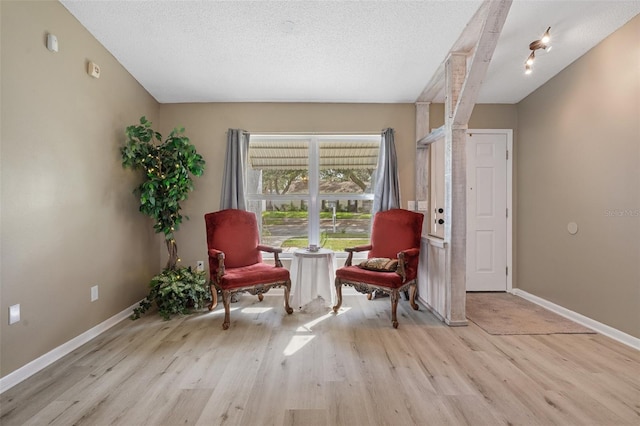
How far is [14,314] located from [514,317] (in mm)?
4081

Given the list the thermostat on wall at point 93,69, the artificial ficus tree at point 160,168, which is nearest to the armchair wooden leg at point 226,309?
the artificial ficus tree at point 160,168

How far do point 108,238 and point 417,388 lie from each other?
2904 mm

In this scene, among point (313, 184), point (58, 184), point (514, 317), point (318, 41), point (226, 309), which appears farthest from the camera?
point (313, 184)

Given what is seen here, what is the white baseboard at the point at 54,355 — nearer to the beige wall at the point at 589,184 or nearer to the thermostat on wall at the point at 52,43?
the thermostat on wall at the point at 52,43

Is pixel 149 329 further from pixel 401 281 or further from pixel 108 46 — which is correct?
pixel 108 46

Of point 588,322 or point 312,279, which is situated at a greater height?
point 312,279

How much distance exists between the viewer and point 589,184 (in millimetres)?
2883

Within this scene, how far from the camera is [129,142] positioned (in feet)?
9.95

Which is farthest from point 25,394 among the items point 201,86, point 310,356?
point 201,86

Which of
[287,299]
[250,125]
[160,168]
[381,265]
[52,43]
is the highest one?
[52,43]

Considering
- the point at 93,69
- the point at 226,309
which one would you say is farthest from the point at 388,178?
the point at 93,69

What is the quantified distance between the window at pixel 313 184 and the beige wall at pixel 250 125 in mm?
200

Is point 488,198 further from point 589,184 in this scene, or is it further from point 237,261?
point 237,261

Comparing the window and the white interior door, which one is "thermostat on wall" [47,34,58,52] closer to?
the window
